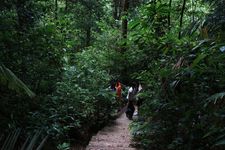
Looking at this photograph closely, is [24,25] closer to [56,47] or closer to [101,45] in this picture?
[56,47]

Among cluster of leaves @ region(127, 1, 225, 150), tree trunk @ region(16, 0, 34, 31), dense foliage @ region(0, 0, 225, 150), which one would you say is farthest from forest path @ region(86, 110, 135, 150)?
tree trunk @ region(16, 0, 34, 31)

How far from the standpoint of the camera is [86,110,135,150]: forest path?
8.06 metres

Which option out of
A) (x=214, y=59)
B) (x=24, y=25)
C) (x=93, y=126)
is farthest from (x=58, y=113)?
(x=214, y=59)

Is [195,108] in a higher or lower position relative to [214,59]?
lower

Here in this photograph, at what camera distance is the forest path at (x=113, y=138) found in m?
8.06

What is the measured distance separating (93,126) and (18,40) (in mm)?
4371

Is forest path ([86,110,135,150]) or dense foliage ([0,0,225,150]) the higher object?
dense foliage ([0,0,225,150])

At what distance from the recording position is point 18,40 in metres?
6.76

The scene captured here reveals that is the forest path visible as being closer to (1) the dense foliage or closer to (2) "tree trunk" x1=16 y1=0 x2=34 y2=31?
(1) the dense foliage

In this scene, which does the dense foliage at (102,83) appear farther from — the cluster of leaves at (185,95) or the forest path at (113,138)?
the forest path at (113,138)

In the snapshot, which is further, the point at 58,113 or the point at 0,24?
the point at 58,113

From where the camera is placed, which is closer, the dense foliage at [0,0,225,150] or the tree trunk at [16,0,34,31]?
the dense foliage at [0,0,225,150]

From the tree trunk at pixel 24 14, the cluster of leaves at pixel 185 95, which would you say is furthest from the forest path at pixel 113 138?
the tree trunk at pixel 24 14

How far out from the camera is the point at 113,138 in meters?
9.47
